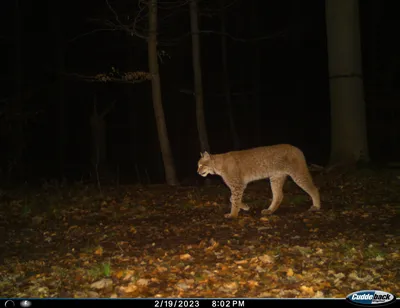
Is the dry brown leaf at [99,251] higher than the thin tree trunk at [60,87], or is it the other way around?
the thin tree trunk at [60,87]

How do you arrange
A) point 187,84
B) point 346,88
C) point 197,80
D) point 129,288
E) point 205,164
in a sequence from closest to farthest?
1. point 129,288
2. point 205,164
3. point 346,88
4. point 197,80
5. point 187,84

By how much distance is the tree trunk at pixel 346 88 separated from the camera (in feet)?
41.2

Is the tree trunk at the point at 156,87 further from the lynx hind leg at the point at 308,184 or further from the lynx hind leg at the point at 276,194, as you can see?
the lynx hind leg at the point at 308,184

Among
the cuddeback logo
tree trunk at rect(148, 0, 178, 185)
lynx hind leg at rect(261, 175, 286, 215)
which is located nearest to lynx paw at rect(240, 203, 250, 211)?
lynx hind leg at rect(261, 175, 286, 215)

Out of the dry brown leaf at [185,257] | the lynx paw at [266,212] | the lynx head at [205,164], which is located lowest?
the dry brown leaf at [185,257]

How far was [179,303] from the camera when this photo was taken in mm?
A: 4789

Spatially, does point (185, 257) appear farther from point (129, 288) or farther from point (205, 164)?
point (205, 164)

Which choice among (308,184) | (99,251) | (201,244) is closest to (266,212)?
(308,184)

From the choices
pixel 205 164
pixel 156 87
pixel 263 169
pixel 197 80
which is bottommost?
pixel 263 169

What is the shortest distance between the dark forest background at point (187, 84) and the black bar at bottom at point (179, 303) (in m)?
17.6

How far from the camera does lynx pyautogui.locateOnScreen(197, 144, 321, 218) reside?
891cm

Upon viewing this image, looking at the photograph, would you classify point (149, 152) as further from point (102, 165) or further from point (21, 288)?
point (21, 288)

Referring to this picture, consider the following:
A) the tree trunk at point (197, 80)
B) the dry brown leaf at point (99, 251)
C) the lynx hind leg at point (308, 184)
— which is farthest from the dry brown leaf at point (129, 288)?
the tree trunk at point (197, 80)

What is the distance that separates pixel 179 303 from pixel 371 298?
1691 millimetres
